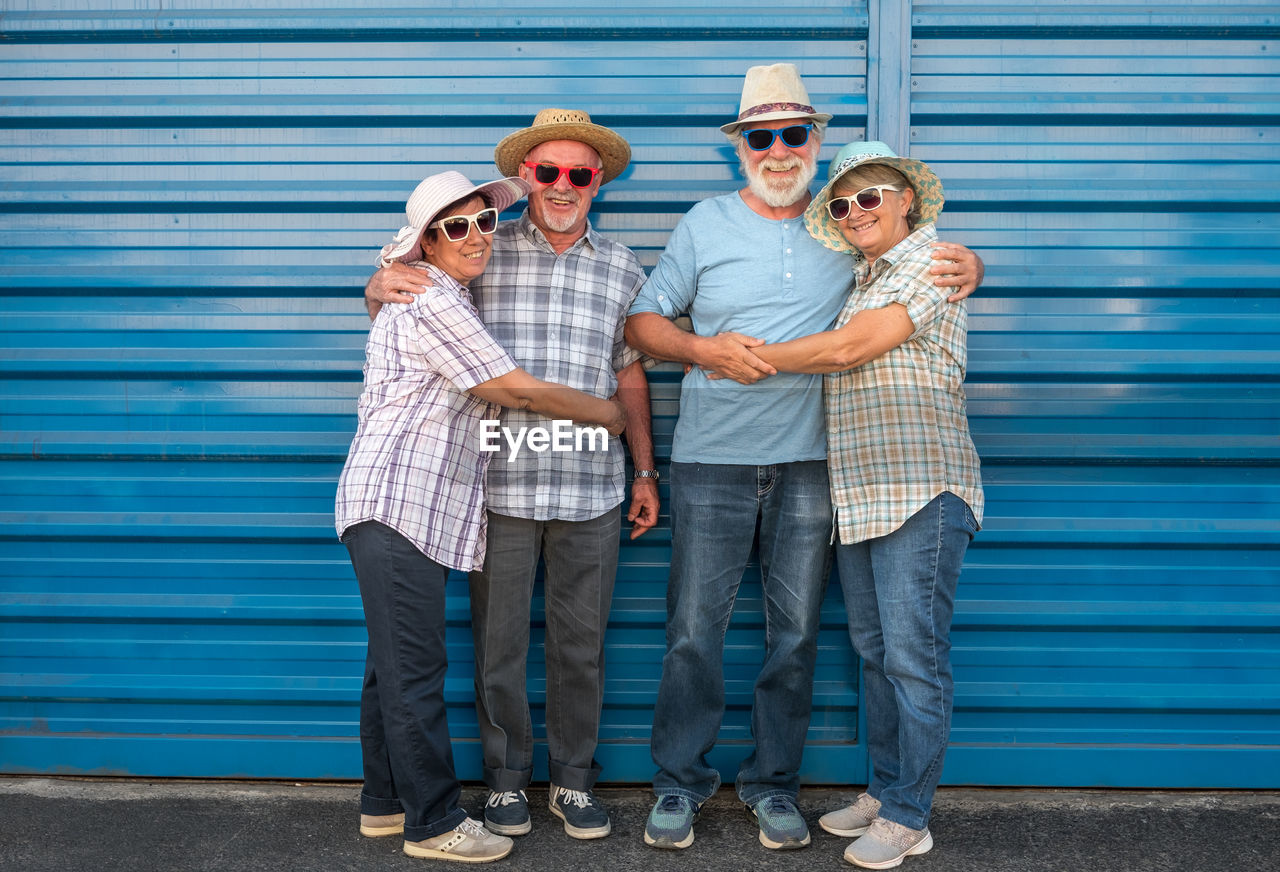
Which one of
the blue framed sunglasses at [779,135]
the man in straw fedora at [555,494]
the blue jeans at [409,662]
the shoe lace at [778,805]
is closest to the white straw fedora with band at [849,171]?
the blue framed sunglasses at [779,135]

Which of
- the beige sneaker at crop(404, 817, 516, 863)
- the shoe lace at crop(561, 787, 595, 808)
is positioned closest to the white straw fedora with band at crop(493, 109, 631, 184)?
the shoe lace at crop(561, 787, 595, 808)

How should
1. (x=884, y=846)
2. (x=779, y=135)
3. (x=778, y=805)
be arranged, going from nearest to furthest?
(x=884, y=846) → (x=779, y=135) → (x=778, y=805)

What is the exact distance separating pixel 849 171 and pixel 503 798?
237cm

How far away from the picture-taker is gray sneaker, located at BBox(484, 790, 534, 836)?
3.19m

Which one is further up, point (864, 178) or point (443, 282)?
point (864, 178)

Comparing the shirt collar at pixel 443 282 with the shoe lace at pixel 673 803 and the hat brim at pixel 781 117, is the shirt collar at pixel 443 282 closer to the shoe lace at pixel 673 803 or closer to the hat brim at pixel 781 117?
the hat brim at pixel 781 117

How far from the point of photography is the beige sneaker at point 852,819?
10.5ft

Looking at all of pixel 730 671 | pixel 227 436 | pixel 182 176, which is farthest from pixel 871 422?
pixel 182 176

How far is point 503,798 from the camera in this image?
3.21m

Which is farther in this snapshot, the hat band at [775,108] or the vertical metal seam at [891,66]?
the vertical metal seam at [891,66]

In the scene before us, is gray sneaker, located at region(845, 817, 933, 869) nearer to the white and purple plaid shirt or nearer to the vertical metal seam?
the white and purple plaid shirt

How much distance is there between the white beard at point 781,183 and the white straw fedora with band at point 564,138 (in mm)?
492

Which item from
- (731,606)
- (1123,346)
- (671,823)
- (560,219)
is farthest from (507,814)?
(1123,346)

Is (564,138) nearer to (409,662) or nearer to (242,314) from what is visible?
(242,314)
